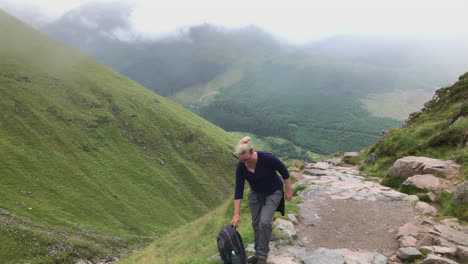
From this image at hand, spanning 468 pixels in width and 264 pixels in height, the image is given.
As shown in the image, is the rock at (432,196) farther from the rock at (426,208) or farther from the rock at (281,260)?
the rock at (281,260)

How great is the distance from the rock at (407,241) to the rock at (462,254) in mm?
1367

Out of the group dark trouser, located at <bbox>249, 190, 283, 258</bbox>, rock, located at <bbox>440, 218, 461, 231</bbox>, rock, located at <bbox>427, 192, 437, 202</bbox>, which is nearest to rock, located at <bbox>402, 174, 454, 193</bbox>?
rock, located at <bbox>427, 192, 437, 202</bbox>

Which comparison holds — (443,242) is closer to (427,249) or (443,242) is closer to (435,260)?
(427,249)

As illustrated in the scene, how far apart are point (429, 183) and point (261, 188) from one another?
39.4 feet

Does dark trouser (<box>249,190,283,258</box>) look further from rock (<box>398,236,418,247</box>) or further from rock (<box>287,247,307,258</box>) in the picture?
rock (<box>398,236,418,247</box>)

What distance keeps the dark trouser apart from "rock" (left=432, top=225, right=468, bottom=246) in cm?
621

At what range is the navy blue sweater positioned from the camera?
9.42m

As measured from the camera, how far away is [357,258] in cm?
1024

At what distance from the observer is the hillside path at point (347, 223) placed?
423 inches

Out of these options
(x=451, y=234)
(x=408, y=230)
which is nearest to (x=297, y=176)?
(x=408, y=230)

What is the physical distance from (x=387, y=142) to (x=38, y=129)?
131 meters

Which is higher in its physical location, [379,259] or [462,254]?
[462,254]

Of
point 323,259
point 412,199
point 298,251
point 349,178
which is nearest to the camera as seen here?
point 323,259

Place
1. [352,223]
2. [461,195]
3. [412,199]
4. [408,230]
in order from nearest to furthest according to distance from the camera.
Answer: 1. [408,230]
2. [461,195]
3. [352,223]
4. [412,199]
